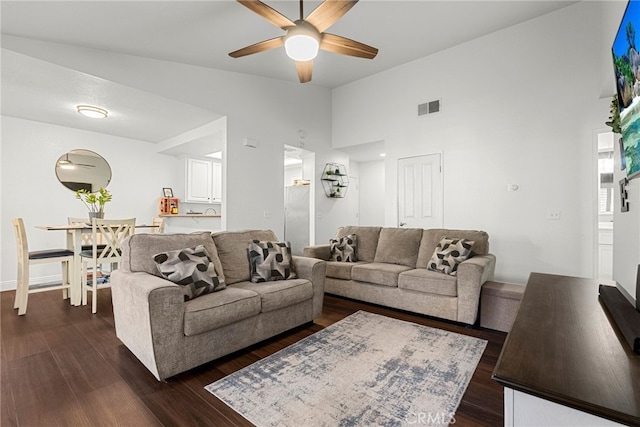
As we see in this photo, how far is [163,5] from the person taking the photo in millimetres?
2512

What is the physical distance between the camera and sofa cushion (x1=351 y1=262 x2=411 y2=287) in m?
3.21

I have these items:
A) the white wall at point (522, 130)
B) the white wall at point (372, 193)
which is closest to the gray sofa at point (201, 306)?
the white wall at point (522, 130)

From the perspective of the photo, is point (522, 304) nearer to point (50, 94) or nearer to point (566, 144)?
point (566, 144)

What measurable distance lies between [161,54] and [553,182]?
5.02 meters

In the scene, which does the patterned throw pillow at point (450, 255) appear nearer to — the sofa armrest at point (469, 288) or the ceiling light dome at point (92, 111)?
the sofa armrest at point (469, 288)

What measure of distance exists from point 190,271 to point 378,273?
1996mm

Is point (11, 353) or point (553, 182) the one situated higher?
point (553, 182)

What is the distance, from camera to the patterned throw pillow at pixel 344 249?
12.8 ft

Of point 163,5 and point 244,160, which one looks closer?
point 163,5

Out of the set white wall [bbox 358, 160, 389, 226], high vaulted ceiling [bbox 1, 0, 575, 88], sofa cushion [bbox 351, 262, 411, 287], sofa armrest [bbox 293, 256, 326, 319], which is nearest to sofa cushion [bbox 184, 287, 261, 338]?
sofa armrest [bbox 293, 256, 326, 319]

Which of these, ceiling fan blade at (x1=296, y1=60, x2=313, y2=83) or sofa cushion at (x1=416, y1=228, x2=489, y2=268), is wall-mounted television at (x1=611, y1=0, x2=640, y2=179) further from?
ceiling fan blade at (x1=296, y1=60, x2=313, y2=83)

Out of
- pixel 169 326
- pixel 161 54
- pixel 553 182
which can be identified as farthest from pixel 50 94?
pixel 553 182

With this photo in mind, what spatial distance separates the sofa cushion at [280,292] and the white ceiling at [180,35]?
2.58 metres

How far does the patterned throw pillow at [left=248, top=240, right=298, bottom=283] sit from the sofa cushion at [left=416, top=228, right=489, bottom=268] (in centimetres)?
161
